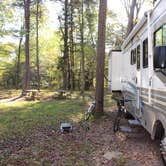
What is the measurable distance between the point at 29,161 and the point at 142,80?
102 inches

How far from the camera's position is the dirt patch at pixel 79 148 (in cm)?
529

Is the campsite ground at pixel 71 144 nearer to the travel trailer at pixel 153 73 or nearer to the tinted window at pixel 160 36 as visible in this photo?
the travel trailer at pixel 153 73

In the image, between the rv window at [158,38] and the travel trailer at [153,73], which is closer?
the travel trailer at [153,73]

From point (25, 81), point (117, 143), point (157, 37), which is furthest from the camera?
point (25, 81)

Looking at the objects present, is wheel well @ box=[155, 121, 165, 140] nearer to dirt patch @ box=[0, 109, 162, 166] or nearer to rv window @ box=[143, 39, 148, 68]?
dirt patch @ box=[0, 109, 162, 166]

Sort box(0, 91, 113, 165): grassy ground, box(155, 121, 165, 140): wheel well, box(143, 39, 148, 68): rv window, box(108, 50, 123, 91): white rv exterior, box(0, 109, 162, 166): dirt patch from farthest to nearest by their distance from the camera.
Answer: box(108, 50, 123, 91): white rv exterior, box(143, 39, 148, 68): rv window, box(0, 91, 113, 165): grassy ground, box(0, 109, 162, 166): dirt patch, box(155, 121, 165, 140): wheel well

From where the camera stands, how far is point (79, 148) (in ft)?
20.2

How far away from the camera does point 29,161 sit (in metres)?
5.18

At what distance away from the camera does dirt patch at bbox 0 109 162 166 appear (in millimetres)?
5285

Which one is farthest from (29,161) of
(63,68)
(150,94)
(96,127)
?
(63,68)

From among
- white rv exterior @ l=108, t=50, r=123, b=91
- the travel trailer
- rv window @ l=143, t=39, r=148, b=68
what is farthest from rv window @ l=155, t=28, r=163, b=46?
white rv exterior @ l=108, t=50, r=123, b=91

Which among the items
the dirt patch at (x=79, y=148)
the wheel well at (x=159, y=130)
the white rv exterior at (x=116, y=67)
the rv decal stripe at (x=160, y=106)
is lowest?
the dirt patch at (x=79, y=148)

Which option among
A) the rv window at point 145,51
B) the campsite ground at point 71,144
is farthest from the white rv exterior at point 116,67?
the rv window at point 145,51

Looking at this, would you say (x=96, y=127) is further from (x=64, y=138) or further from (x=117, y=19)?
(x=117, y=19)
